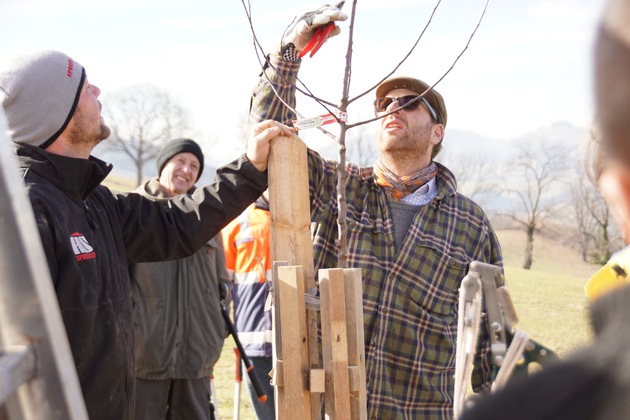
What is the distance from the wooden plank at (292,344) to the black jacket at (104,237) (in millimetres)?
583

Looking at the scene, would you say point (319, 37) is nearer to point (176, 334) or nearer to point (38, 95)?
point (38, 95)

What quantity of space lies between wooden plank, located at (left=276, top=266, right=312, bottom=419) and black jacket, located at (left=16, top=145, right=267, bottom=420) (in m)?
0.58

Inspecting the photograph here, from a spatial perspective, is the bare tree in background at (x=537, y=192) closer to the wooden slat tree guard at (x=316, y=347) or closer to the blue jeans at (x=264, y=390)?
the blue jeans at (x=264, y=390)

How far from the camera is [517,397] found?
81cm

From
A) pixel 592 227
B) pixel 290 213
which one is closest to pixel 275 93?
pixel 290 213

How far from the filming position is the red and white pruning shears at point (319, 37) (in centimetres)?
253

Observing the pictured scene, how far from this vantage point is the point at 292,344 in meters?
2.27

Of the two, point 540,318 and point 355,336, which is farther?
point 540,318

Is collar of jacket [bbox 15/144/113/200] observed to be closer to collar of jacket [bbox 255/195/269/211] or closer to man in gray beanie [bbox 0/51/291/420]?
man in gray beanie [bbox 0/51/291/420]

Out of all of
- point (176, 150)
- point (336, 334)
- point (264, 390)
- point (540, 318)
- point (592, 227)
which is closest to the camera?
point (336, 334)

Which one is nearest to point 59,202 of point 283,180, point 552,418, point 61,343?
point 283,180

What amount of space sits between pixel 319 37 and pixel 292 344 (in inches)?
46.4

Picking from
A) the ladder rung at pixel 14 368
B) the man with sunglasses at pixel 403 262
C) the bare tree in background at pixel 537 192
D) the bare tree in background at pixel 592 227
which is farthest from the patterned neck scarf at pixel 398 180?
the bare tree in background at pixel 537 192

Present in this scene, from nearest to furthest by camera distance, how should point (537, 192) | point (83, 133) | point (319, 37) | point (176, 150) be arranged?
point (319, 37)
point (83, 133)
point (176, 150)
point (537, 192)
